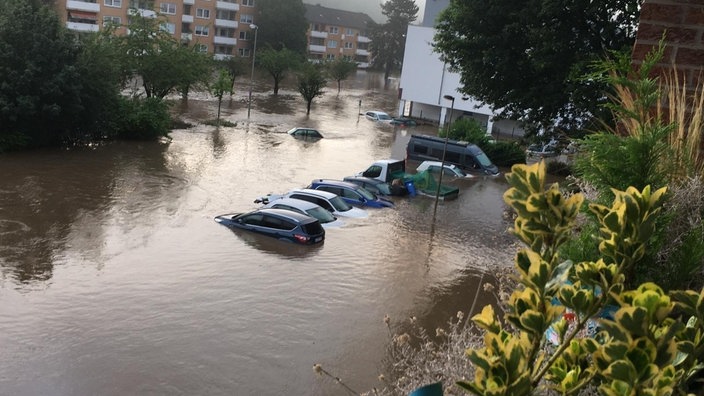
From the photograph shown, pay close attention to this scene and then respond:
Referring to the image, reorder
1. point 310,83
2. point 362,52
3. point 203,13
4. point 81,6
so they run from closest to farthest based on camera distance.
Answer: point 310,83
point 81,6
point 203,13
point 362,52

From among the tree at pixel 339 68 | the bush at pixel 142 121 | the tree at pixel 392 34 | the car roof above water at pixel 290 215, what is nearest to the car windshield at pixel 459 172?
the car roof above water at pixel 290 215

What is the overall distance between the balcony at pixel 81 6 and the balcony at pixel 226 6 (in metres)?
17.0

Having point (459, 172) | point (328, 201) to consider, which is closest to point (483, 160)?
point (459, 172)

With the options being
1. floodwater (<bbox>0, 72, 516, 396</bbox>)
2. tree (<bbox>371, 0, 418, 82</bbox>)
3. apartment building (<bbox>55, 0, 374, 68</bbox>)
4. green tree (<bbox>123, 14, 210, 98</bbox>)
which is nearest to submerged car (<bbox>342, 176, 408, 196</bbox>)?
floodwater (<bbox>0, 72, 516, 396</bbox>)

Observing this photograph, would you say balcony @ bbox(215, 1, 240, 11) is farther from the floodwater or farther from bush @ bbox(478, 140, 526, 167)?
the floodwater

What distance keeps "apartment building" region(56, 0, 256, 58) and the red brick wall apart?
2811 inches

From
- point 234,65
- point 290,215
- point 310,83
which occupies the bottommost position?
point 290,215

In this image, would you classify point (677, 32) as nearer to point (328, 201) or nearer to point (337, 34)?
point (328, 201)

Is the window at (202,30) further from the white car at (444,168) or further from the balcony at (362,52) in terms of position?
the white car at (444,168)

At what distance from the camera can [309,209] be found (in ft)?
73.3

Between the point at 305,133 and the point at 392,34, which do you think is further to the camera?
the point at 392,34

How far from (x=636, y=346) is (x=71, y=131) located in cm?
3536

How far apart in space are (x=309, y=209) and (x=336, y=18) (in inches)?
3506

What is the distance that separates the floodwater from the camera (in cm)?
1223
